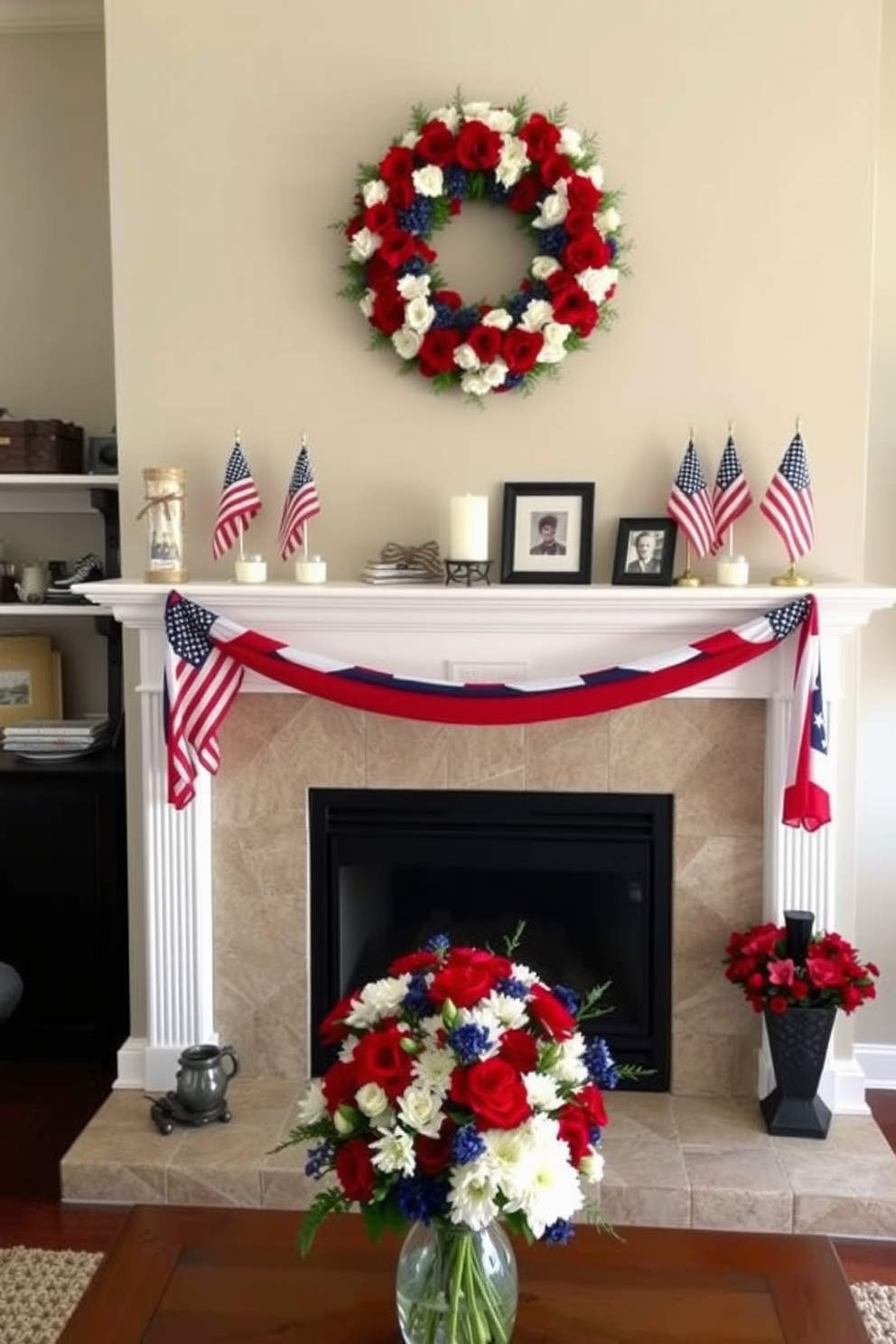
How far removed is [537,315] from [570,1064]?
6.17 feet

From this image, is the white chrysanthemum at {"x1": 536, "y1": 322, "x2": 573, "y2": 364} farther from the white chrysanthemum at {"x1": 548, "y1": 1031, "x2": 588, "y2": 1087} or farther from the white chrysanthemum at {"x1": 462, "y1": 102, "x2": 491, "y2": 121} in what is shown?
the white chrysanthemum at {"x1": 548, "y1": 1031, "x2": 588, "y2": 1087}

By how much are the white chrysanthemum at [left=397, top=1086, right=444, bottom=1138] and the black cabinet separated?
2.09m

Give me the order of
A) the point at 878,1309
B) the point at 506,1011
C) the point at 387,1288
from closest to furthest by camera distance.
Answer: the point at 506,1011
the point at 387,1288
the point at 878,1309

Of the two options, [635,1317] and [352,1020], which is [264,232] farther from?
[635,1317]

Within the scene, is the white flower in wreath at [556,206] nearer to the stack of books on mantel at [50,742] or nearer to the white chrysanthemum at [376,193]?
the white chrysanthemum at [376,193]

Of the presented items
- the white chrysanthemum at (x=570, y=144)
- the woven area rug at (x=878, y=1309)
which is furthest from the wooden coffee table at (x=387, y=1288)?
the white chrysanthemum at (x=570, y=144)

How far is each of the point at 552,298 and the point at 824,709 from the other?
44.4 inches

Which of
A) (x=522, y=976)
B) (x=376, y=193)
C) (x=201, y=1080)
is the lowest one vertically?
(x=201, y=1080)

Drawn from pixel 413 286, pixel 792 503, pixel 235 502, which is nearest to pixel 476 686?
pixel 235 502

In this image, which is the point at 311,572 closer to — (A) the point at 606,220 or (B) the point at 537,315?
(B) the point at 537,315

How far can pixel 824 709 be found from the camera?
2.96m

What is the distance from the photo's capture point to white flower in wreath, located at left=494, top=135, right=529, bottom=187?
2.94m

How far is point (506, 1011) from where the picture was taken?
1.58m

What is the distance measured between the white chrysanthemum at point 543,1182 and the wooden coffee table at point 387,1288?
329 millimetres
